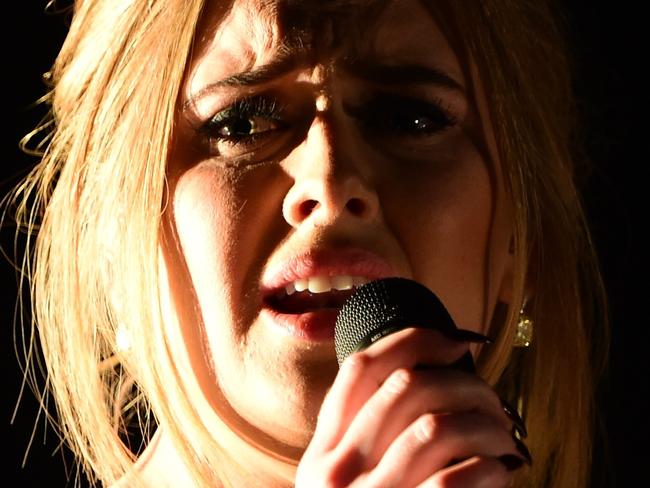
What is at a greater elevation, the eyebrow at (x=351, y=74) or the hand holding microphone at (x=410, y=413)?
the eyebrow at (x=351, y=74)

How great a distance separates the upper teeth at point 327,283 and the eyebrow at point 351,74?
278 millimetres

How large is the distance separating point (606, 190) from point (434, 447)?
4.07ft

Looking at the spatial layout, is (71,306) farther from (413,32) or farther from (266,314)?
(413,32)

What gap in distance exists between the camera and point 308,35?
1.27m

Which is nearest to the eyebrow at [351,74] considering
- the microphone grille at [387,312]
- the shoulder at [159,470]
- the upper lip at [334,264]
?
the upper lip at [334,264]

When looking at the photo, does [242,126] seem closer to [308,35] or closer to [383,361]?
[308,35]

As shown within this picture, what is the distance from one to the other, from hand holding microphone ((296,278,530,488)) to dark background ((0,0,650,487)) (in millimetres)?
977

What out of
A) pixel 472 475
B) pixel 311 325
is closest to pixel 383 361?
pixel 472 475

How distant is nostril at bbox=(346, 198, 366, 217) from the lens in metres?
1.19

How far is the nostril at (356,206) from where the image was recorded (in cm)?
119

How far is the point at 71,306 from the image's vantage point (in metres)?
1.51

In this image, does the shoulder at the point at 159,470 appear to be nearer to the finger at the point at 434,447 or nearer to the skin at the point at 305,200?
the skin at the point at 305,200

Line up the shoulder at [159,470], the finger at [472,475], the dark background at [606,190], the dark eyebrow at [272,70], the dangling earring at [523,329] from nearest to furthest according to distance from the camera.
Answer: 1. the finger at [472,475]
2. the dark eyebrow at [272,70]
3. the shoulder at [159,470]
4. the dangling earring at [523,329]
5. the dark background at [606,190]

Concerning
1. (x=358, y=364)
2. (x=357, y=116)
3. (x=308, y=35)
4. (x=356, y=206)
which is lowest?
(x=358, y=364)
